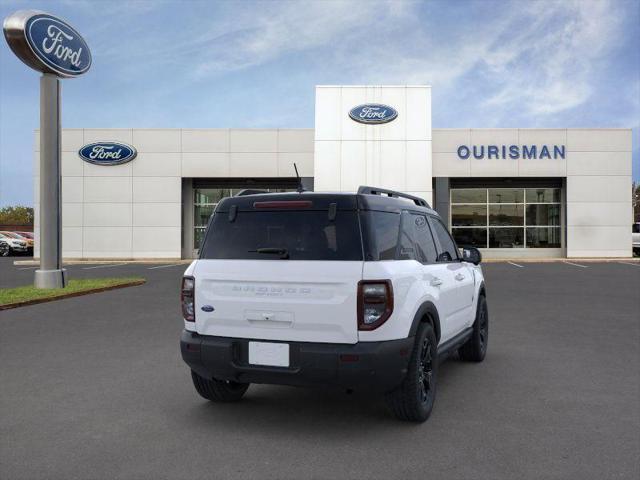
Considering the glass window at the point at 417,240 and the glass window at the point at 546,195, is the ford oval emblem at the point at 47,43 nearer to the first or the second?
the glass window at the point at 417,240

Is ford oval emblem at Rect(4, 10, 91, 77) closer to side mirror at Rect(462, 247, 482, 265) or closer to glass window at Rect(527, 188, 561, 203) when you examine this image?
side mirror at Rect(462, 247, 482, 265)

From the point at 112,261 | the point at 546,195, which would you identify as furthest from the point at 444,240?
the point at 546,195

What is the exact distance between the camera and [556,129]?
2766 cm

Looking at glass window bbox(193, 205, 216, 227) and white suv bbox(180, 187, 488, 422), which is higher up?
glass window bbox(193, 205, 216, 227)

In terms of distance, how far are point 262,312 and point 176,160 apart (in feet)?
84.3

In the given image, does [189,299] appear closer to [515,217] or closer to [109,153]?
[109,153]

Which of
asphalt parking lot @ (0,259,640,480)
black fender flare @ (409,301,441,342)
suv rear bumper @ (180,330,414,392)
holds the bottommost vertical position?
asphalt parking lot @ (0,259,640,480)

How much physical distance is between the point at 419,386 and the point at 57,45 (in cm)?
1400

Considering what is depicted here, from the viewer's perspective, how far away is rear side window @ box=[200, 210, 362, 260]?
3.90m

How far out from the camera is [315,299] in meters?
3.79

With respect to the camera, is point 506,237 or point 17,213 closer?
point 506,237

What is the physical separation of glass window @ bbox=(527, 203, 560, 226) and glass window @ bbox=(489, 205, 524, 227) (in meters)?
0.47

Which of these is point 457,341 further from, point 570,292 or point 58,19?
point 58,19

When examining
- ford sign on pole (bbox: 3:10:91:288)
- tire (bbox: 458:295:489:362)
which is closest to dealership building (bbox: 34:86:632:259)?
ford sign on pole (bbox: 3:10:91:288)
